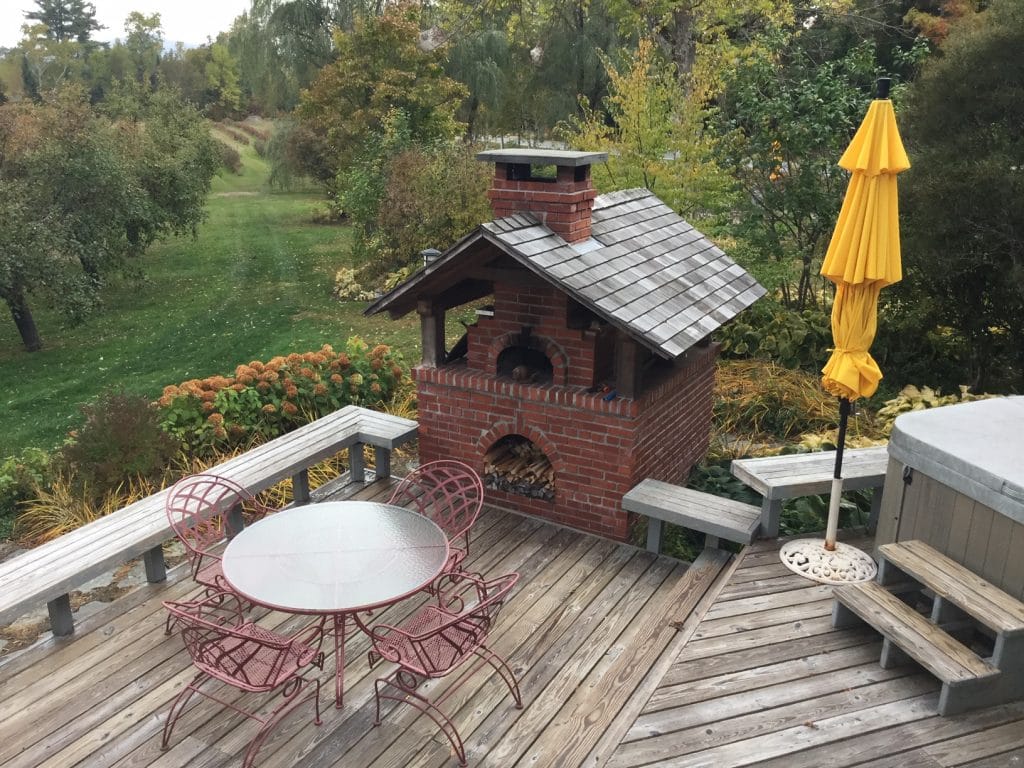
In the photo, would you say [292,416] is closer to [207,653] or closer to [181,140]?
[207,653]

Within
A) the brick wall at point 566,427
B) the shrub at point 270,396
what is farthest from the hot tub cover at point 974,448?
the shrub at point 270,396

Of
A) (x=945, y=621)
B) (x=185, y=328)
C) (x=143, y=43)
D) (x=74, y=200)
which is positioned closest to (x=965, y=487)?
(x=945, y=621)

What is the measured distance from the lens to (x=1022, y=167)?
7883mm

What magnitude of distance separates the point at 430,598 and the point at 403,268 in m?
12.1

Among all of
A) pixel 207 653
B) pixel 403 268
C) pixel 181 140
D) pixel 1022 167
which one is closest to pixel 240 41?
pixel 181 140

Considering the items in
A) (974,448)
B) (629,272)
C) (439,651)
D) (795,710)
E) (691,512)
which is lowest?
(795,710)

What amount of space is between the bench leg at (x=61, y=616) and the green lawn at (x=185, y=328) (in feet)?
19.6

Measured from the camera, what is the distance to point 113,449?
7.09 metres

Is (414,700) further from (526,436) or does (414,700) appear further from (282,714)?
Answer: (526,436)

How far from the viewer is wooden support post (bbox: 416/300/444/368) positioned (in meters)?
6.32

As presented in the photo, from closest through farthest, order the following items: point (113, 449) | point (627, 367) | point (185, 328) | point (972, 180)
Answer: point (627, 367), point (113, 449), point (972, 180), point (185, 328)

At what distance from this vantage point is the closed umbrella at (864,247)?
13.4ft

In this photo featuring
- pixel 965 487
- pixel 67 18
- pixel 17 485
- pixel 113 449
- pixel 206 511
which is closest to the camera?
pixel 965 487

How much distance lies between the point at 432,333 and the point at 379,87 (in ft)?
51.4
